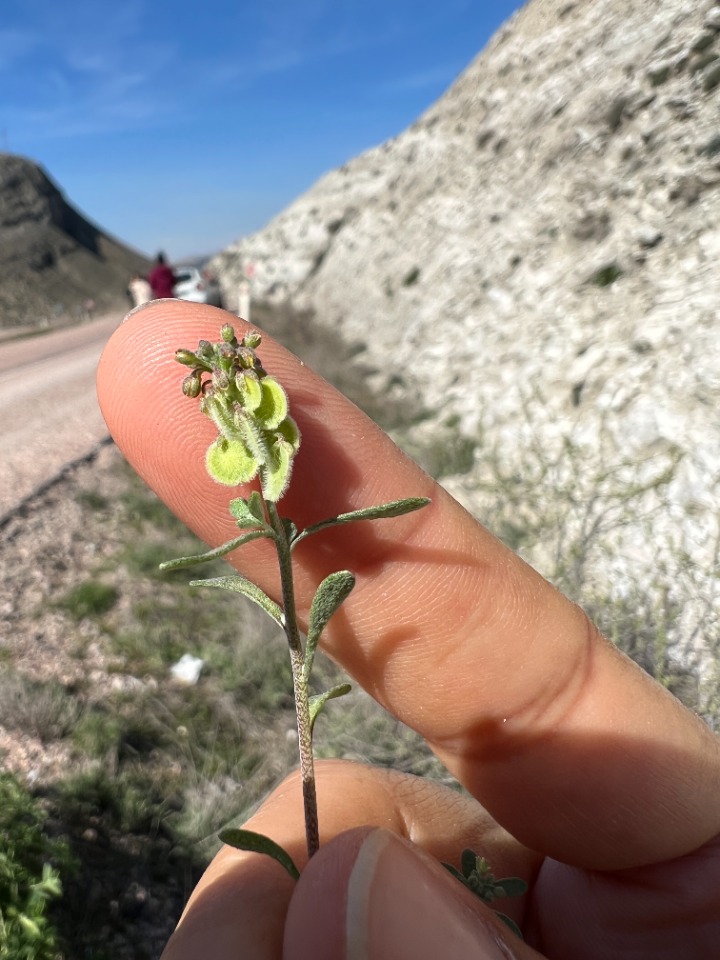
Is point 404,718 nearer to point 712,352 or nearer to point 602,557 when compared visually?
point 602,557

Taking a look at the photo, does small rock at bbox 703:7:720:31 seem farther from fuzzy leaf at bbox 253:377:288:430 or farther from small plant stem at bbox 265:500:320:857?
small plant stem at bbox 265:500:320:857

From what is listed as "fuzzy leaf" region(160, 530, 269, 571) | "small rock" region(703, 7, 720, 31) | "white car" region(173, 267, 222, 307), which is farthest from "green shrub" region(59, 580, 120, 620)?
"white car" region(173, 267, 222, 307)

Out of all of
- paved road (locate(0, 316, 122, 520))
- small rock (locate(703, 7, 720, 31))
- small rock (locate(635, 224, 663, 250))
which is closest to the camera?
paved road (locate(0, 316, 122, 520))

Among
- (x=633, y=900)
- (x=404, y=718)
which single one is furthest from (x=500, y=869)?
(x=404, y=718)

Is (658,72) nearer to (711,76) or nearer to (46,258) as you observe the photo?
(711,76)

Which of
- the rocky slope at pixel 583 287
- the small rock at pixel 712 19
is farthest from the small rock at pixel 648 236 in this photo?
the small rock at pixel 712 19

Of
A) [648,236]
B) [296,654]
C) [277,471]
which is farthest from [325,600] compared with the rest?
[648,236]
